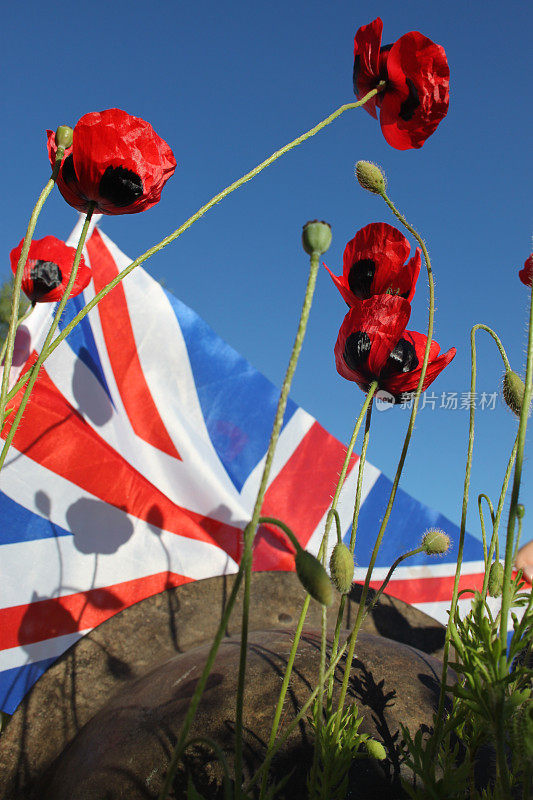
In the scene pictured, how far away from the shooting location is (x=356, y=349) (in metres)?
Answer: 0.83

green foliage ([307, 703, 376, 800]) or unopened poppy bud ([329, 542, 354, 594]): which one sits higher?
unopened poppy bud ([329, 542, 354, 594])

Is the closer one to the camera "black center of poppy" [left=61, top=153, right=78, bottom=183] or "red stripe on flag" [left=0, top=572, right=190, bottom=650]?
"black center of poppy" [left=61, top=153, right=78, bottom=183]

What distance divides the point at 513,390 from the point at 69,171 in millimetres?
691

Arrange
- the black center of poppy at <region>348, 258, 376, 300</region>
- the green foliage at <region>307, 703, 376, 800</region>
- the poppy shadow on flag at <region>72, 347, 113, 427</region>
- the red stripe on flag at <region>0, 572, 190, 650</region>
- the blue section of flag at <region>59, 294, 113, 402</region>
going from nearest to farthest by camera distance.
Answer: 1. the green foliage at <region>307, 703, 376, 800</region>
2. the black center of poppy at <region>348, 258, 376, 300</region>
3. the red stripe on flag at <region>0, 572, 190, 650</region>
4. the poppy shadow on flag at <region>72, 347, 113, 427</region>
5. the blue section of flag at <region>59, 294, 113, 402</region>

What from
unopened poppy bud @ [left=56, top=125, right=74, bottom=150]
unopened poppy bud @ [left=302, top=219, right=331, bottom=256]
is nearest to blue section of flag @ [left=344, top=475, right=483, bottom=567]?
unopened poppy bud @ [left=56, top=125, right=74, bottom=150]

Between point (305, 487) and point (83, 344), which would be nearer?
point (83, 344)

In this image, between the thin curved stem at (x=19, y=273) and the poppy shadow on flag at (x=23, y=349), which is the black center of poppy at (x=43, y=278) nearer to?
the thin curved stem at (x=19, y=273)

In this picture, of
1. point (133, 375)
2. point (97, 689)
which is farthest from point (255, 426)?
point (97, 689)

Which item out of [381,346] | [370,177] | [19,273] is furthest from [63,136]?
[381,346]

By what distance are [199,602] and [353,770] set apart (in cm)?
97

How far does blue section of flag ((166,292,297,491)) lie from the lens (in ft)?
9.82

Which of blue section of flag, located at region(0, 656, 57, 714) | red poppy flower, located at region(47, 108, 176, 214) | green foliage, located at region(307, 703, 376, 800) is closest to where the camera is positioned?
green foliage, located at region(307, 703, 376, 800)

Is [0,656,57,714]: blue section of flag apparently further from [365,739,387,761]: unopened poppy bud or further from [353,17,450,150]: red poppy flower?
[353,17,450,150]: red poppy flower

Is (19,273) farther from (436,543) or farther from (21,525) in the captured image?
(21,525)
